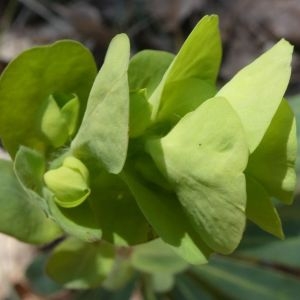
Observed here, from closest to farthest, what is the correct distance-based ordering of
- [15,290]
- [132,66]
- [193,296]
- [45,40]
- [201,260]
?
[201,260] < [132,66] < [193,296] < [15,290] < [45,40]

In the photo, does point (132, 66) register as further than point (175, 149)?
Yes

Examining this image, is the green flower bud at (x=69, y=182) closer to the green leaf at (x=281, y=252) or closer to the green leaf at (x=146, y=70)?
the green leaf at (x=146, y=70)

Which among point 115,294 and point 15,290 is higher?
point 115,294

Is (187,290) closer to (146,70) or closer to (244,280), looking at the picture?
(244,280)

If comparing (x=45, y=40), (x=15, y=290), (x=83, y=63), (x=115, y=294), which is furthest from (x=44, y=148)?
(x=45, y=40)

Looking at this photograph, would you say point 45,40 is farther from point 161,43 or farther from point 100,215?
point 100,215

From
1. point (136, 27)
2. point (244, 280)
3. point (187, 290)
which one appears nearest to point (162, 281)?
point (187, 290)
